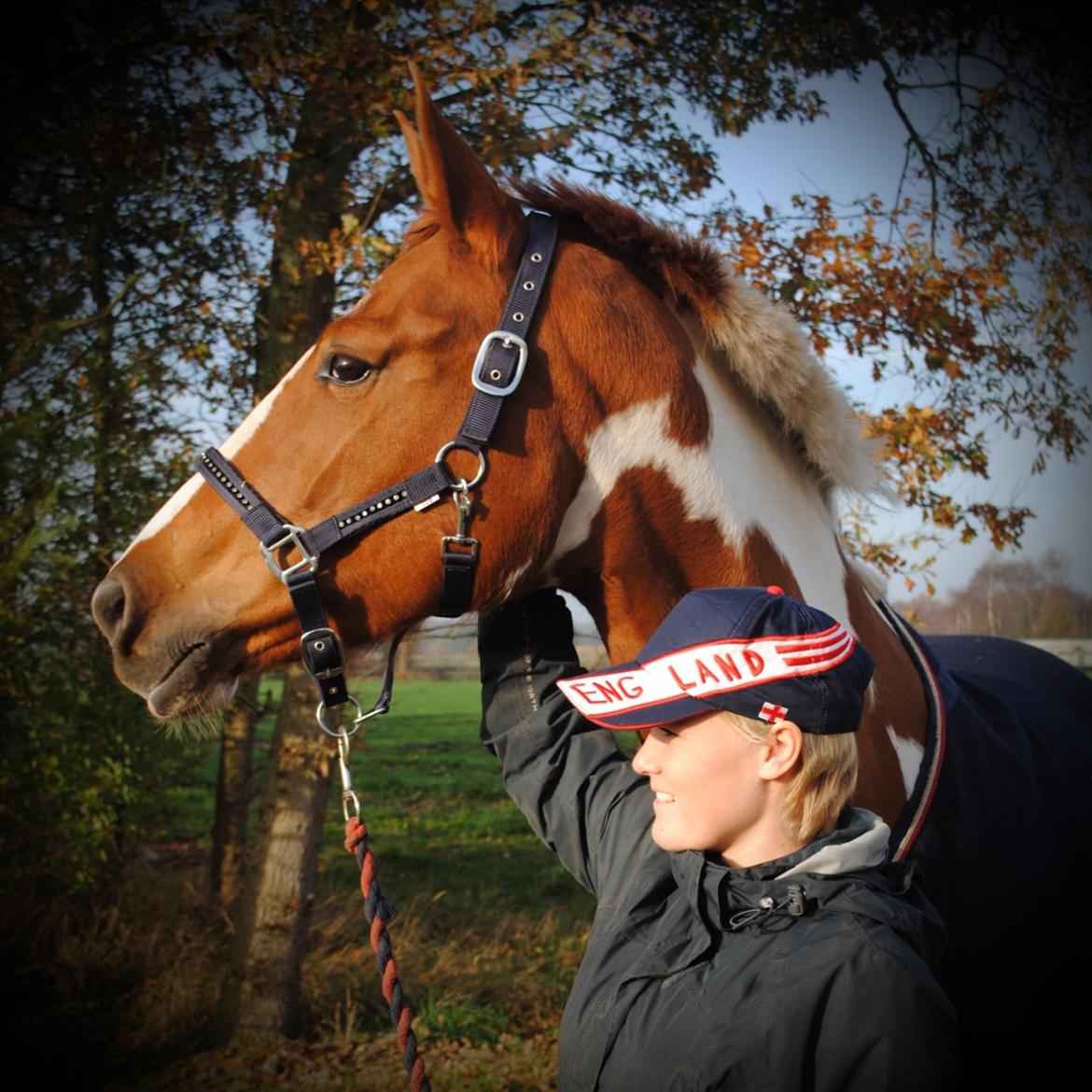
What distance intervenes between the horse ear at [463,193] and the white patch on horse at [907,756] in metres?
1.49

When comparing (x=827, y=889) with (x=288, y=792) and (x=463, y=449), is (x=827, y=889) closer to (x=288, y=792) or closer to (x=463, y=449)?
(x=463, y=449)

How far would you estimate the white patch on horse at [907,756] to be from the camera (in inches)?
82.7

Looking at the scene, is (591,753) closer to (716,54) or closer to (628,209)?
(628,209)

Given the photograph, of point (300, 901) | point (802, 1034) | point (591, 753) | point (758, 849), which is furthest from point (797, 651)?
point (300, 901)

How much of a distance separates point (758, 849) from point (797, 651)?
0.36 meters

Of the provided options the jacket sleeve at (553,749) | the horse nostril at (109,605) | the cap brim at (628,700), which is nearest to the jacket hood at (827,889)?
the cap brim at (628,700)

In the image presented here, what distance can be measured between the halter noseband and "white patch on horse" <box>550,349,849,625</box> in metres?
0.24

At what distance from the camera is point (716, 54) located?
5.58 meters

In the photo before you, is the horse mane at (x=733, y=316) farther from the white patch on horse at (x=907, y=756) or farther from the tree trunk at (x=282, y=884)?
the tree trunk at (x=282, y=884)

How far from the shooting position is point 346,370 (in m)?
2.04

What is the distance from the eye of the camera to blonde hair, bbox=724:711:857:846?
1521mm

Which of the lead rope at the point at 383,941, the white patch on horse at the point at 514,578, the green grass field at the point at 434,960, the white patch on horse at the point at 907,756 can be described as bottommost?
the green grass field at the point at 434,960

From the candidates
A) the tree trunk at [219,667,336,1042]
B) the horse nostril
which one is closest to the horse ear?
the horse nostril

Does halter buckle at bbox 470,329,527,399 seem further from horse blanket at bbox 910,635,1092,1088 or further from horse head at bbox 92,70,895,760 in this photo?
horse blanket at bbox 910,635,1092,1088
